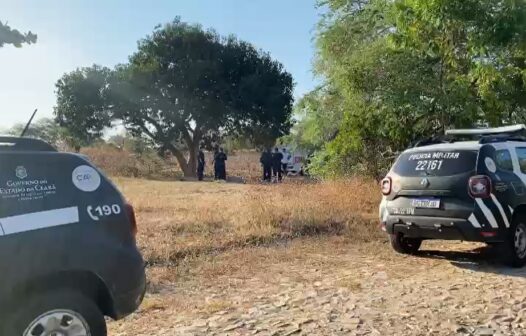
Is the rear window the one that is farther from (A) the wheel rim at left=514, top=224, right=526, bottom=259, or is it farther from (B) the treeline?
(B) the treeline

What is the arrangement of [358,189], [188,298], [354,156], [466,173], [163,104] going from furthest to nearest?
[163,104] → [354,156] → [358,189] → [466,173] → [188,298]

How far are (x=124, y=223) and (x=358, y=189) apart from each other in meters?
10.7

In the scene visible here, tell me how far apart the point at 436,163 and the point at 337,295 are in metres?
2.56

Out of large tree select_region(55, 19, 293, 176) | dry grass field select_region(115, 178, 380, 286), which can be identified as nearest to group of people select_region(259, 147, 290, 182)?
large tree select_region(55, 19, 293, 176)

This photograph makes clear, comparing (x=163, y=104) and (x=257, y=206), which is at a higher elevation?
(x=163, y=104)

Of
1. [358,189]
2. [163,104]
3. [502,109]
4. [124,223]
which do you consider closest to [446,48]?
[502,109]

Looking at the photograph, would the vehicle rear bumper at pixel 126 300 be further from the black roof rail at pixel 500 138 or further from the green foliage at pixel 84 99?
the green foliage at pixel 84 99

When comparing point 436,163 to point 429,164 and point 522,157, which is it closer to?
point 429,164

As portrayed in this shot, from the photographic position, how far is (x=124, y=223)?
4.20 m

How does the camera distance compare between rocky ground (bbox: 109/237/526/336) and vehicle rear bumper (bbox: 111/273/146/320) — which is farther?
rocky ground (bbox: 109/237/526/336)

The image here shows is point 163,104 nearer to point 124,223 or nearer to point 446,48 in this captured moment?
point 446,48

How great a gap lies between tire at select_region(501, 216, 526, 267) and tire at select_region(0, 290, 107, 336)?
18.0ft

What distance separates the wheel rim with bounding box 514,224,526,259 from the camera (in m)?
7.64

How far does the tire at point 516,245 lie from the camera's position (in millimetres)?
7543
